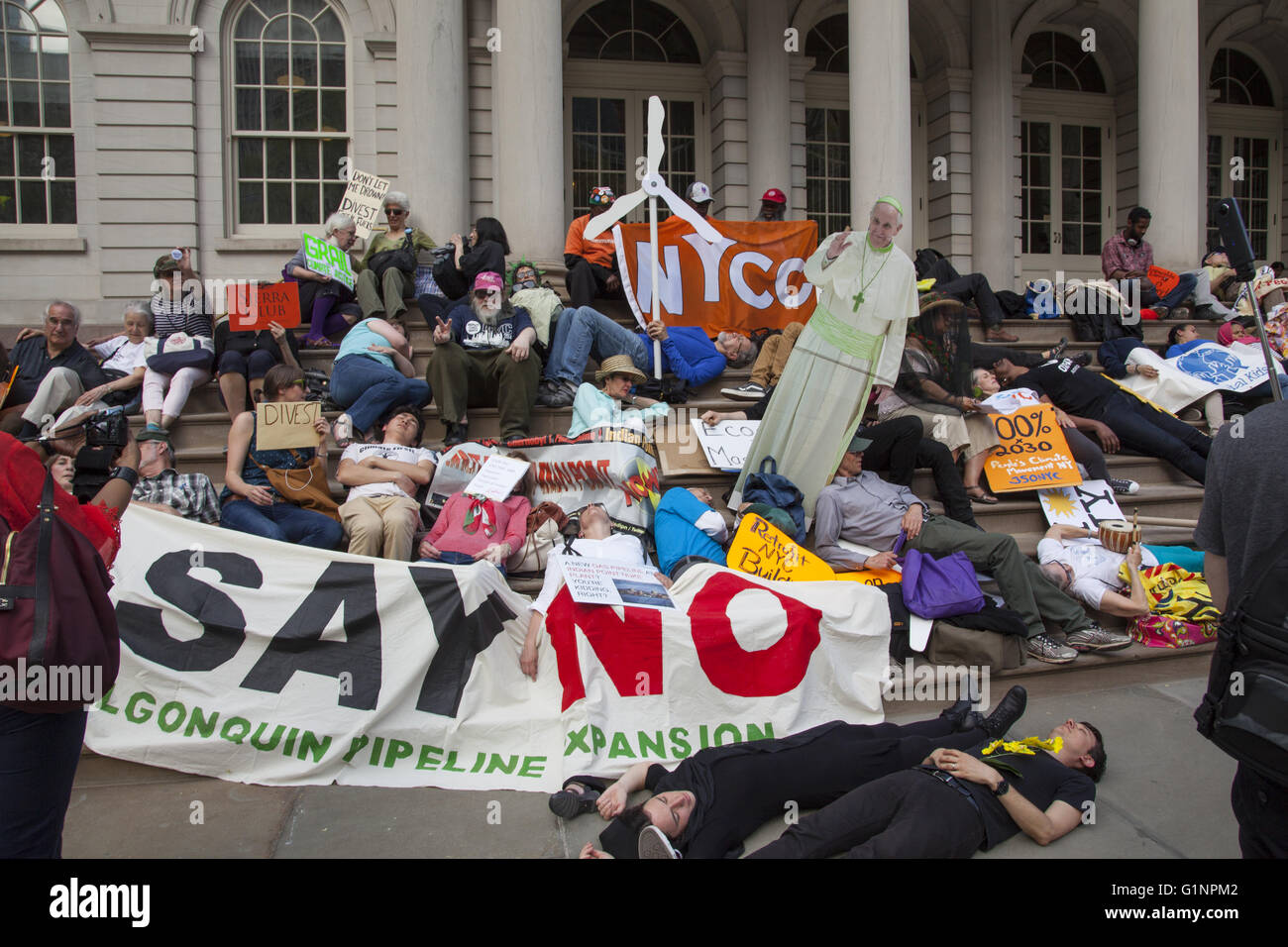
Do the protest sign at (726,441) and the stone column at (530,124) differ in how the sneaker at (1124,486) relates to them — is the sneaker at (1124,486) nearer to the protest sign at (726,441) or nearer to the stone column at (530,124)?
the protest sign at (726,441)

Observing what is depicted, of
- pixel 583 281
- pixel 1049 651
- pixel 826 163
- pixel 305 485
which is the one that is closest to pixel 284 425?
pixel 305 485

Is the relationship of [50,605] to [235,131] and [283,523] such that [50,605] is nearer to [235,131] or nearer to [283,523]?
[283,523]

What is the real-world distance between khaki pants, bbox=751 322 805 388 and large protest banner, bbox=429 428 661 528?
2.40 m

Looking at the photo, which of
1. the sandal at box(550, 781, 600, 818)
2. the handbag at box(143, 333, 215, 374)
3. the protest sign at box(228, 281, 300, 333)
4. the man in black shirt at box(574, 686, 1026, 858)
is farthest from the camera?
the protest sign at box(228, 281, 300, 333)

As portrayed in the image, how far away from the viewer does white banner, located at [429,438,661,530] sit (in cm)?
625

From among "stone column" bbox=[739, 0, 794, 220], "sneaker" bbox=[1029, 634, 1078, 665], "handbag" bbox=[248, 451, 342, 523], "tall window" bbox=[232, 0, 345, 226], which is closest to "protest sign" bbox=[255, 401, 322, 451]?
"handbag" bbox=[248, 451, 342, 523]

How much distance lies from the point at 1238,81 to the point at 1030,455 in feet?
45.2

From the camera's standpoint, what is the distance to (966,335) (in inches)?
305

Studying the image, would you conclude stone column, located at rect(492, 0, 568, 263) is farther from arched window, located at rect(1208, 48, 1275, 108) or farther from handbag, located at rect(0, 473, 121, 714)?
arched window, located at rect(1208, 48, 1275, 108)

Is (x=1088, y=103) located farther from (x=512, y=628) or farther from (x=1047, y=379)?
(x=512, y=628)

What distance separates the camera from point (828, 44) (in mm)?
14055

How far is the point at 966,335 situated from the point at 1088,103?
34.3 feet

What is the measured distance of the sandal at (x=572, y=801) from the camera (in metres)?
3.91

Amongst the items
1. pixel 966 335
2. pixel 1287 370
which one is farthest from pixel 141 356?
pixel 1287 370
